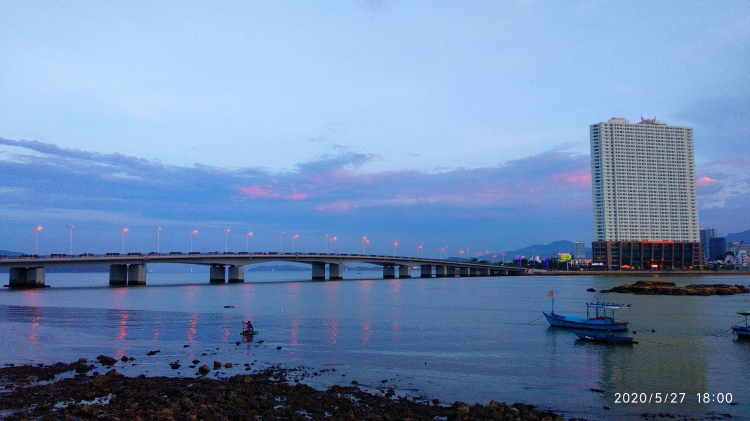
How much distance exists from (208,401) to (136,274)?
116343mm

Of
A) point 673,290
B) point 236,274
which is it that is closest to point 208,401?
point 673,290

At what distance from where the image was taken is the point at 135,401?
21.1 metres

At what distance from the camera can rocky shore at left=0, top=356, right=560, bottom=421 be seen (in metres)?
19.4

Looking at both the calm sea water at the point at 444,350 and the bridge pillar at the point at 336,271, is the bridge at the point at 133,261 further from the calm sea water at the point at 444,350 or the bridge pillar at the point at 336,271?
the calm sea water at the point at 444,350

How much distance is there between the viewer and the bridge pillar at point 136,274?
125438 millimetres

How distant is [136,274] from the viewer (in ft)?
413

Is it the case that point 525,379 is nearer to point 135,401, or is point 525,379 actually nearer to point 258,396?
point 258,396

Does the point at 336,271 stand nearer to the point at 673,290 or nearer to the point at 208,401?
the point at 673,290

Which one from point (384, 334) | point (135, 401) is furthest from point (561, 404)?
point (384, 334)

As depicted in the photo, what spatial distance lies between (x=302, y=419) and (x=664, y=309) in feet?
207

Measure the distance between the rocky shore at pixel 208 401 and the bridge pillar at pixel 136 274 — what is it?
106307mm

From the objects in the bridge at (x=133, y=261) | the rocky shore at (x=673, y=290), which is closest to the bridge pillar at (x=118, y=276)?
the bridge at (x=133, y=261)

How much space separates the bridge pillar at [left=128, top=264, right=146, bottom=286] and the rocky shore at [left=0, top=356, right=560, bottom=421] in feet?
349

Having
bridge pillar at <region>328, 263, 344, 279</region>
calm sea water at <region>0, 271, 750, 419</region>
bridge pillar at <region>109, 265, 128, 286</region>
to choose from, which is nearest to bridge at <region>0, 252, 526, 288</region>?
bridge pillar at <region>109, 265, 128, 286</region>
